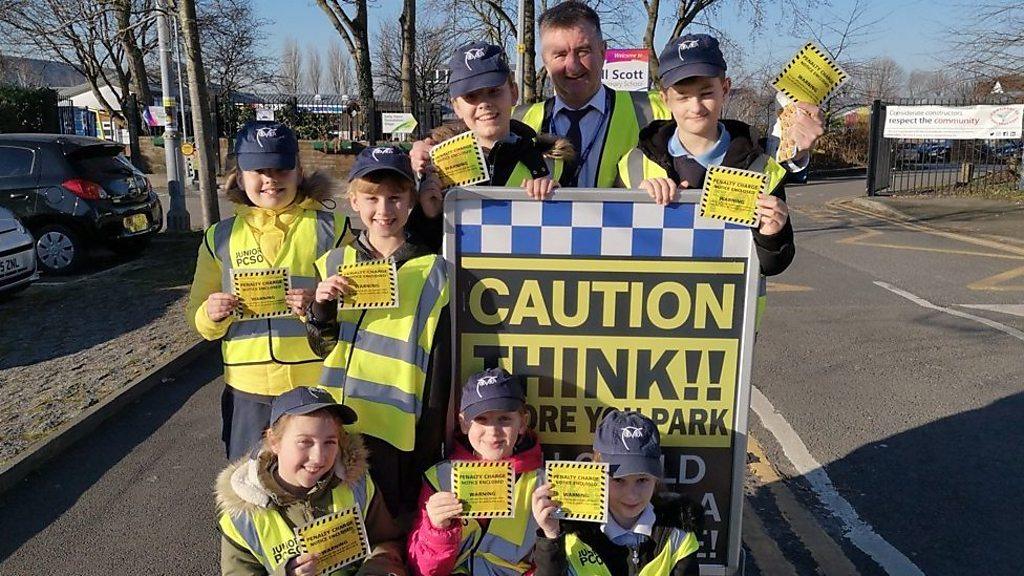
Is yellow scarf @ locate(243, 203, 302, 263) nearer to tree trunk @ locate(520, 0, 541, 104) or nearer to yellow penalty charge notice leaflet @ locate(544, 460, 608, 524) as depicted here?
yellow penalty charge notice leaflet @ locate(544, 460, 608, 524)

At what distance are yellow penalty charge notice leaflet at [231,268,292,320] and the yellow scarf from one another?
262mm

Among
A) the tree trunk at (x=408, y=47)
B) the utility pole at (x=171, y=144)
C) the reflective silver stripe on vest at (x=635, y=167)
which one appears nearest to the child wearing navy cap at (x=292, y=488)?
the reflective silver stripe on vest at (x=635, y=167)

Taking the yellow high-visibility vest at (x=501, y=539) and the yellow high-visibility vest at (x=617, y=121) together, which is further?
the yellow high-visibility vest at (x=617, y=121)

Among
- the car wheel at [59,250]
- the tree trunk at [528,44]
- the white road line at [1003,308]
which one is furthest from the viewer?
the tree trunk at [528,44]

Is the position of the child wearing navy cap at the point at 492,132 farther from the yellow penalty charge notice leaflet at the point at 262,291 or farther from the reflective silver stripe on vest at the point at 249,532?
the reflective silver stripe on vest at the point at 249,532

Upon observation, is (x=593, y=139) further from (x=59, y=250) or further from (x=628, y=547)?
(x=59, y=250)

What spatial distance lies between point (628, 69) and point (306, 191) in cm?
1332

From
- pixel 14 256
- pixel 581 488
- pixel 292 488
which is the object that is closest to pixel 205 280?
pixel 292 488

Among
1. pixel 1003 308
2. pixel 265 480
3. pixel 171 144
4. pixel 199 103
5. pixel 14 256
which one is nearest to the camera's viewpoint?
pixel 265 480

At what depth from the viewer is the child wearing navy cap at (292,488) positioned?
236 cm

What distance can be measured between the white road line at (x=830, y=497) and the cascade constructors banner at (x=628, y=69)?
11.1 meters

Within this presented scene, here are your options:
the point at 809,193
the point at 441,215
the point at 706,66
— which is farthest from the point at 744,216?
the point at 809,193

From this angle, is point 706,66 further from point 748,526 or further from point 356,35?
point 356,35

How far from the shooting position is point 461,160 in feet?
8.44
